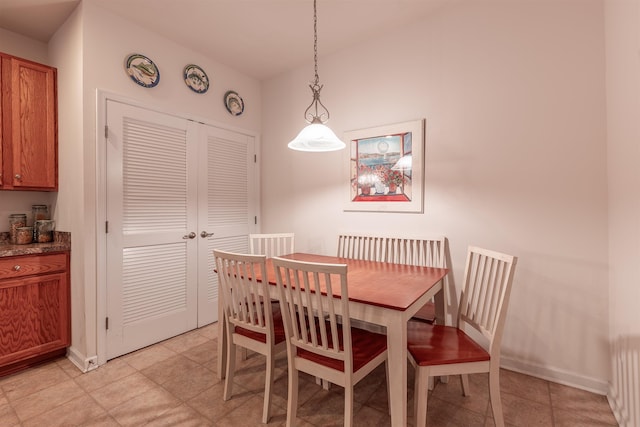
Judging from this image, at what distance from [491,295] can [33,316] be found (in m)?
3.17

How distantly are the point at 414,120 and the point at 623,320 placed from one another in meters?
1.85

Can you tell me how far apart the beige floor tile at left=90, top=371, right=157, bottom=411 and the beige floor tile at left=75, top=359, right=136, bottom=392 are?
0.05 metres

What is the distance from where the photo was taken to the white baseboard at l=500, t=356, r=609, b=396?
1914 mm

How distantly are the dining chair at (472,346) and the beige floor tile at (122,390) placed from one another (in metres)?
1.75

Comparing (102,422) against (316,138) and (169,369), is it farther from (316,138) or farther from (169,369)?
(316,138)

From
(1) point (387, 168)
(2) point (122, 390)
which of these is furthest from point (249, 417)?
(1) point (387, 168)

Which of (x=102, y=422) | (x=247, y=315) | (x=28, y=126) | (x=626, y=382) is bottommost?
(x=102, y=422)

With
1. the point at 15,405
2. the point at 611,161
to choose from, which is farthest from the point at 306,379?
the point at 611,161

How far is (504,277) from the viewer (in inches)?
60.5

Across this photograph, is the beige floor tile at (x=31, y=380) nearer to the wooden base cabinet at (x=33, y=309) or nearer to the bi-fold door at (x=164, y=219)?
the wooden base cabinet at (x=33, y=309)

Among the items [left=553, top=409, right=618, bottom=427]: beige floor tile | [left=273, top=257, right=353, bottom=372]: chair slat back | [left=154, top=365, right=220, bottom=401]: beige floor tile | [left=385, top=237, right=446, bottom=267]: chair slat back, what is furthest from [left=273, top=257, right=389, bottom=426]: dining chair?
[left=553, top=409, right=618, bottom=427]: beige floor tile

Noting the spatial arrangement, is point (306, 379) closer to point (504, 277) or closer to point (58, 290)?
point (504, 277)

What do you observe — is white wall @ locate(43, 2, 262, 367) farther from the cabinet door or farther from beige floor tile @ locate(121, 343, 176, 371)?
beige floor tile @ locate(121, 343, 176, 371)

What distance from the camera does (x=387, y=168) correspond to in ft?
8.84
